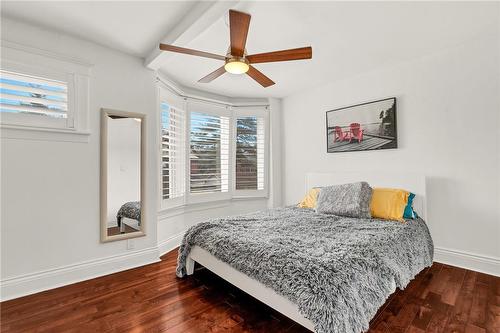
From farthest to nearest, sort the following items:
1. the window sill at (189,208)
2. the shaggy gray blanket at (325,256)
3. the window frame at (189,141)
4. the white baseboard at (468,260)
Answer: the window frame at (189,141) < the window sill at (189,208) < the white baseboard at (468,260) < the shaggy gray blanket at (325,256)

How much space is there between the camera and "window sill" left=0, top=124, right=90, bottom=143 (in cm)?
213

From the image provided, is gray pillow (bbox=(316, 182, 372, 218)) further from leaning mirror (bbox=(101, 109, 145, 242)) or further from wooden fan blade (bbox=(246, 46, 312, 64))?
leaning mirror (bbox=(101, 109, 145, 242))

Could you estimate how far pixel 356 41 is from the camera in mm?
2523

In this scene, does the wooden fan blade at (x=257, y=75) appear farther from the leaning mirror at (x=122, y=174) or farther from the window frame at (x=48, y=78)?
the window frame at (x=48, y=78)

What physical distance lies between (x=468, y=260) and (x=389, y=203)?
1.01m

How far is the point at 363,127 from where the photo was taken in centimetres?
335

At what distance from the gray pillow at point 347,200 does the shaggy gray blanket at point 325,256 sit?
0.13m

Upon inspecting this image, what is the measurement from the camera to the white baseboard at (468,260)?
2418 mm

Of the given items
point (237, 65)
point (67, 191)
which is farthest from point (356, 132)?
point (67, 191)

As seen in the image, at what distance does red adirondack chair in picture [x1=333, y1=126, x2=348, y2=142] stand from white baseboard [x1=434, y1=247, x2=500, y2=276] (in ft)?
5.86

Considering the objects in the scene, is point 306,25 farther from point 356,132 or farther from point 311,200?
point 311,200

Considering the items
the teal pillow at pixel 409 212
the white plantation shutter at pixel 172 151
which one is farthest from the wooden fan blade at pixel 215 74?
the teal pillow at pixel 409 212

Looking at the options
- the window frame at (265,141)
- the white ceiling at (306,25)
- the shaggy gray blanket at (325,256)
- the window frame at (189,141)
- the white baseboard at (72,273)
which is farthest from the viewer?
the window frame at (265,141)

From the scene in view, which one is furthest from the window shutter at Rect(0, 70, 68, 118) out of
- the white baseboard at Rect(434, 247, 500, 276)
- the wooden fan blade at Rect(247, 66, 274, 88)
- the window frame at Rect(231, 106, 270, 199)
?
the white baseboard at Rect(434, 247, 500, 276)
